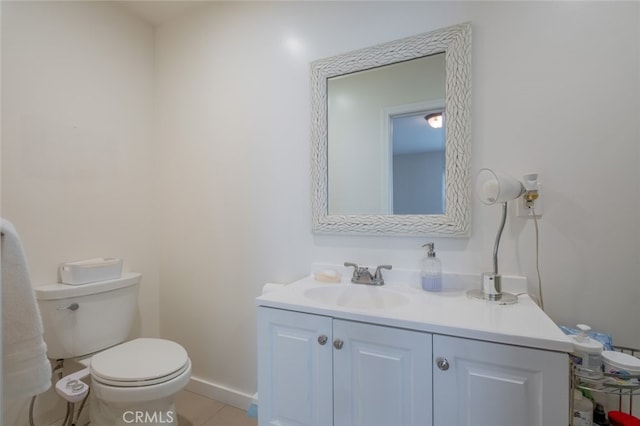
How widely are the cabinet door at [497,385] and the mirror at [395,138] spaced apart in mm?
548

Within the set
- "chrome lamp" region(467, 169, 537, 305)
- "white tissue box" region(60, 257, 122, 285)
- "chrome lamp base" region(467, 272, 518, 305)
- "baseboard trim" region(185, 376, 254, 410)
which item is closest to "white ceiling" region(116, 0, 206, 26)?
"white tissue box" region(60, 257, 122, 285)

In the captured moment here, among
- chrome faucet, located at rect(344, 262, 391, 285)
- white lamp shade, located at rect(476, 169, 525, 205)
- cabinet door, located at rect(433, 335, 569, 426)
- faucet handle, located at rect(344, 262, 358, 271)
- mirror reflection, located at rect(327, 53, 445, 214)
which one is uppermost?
mirror reflection, located at rect(327, 53, 445, 214)

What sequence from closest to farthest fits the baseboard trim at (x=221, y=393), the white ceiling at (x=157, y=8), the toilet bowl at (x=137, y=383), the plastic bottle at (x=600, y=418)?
the plastic bottle at (x=600, y=418) < the toilet bowl at (x=137, y=383) < the baseboard trim at (x=221, y=393) < the white ceiling at (x=157, y=8)

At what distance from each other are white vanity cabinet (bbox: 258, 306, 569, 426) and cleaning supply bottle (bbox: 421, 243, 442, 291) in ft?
1.24

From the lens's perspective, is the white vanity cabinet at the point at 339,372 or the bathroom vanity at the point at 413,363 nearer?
the bathroom vanity at the point at 413,363

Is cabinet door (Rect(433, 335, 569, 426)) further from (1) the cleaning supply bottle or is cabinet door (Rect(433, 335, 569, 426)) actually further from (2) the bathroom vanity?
(1) the cleaning supply bottle

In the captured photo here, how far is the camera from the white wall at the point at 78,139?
1400mm

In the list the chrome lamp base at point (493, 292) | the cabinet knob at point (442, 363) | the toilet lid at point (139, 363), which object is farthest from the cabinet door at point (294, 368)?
the chrome lamp base at point (493, 292)

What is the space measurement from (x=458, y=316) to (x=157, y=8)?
2.39m

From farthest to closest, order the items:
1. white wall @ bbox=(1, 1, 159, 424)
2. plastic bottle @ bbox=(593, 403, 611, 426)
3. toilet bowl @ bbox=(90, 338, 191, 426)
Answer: white wall @ bbox=(1, 1, 159, 424) < toilet bowl @ bbox=(90, 338, 191, 426) < plastic bottle @ bbox=(593, 403, 611, 426)

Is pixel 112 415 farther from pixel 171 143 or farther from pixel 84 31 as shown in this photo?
pixel 84 31

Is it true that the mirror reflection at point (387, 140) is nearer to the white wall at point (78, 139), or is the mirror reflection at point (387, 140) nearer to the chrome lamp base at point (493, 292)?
the chrome lamp base at point (493, 292)

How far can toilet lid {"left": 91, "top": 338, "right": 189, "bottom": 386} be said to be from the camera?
1.20 meters

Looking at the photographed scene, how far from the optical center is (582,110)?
1.08 meters
